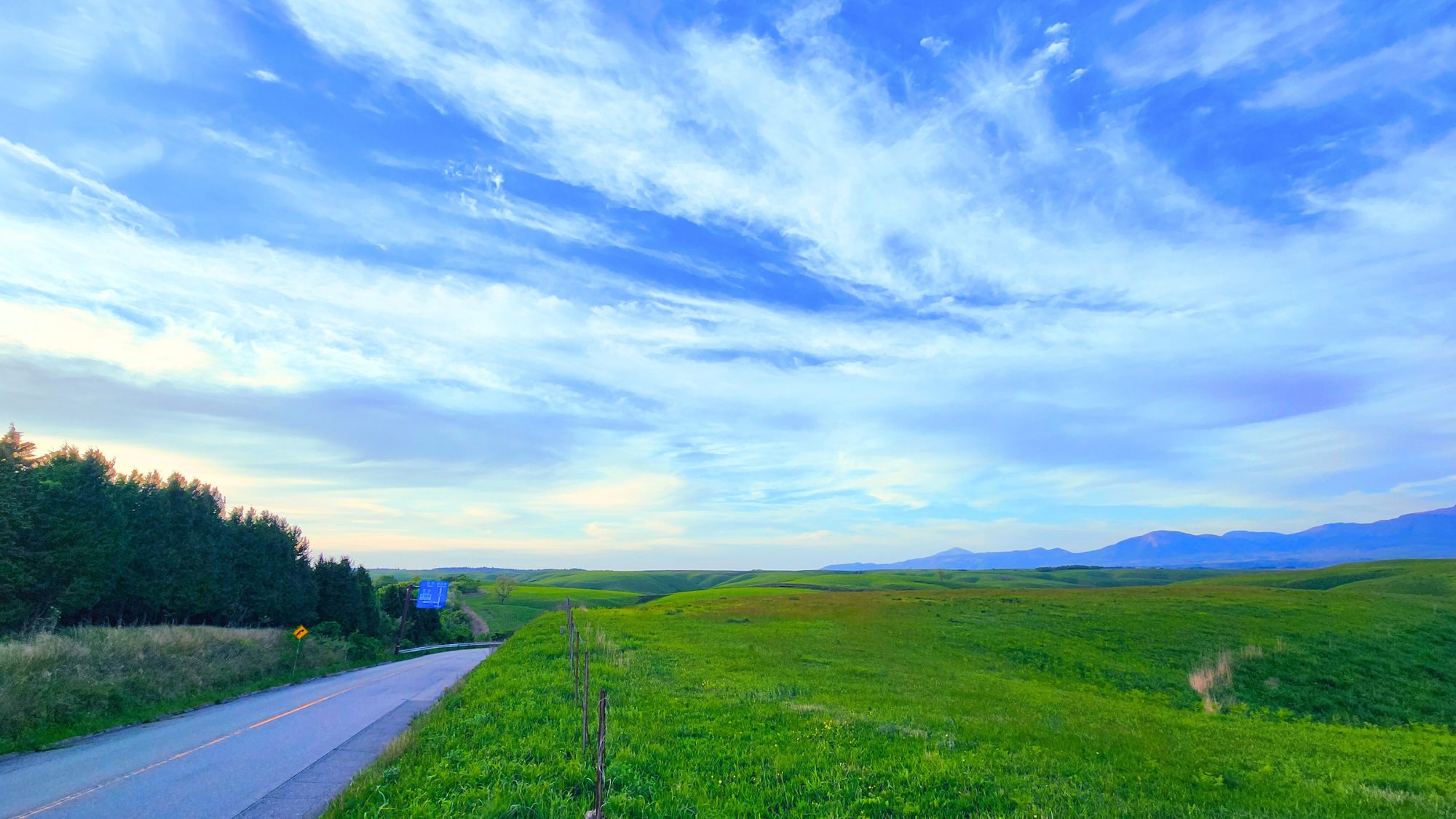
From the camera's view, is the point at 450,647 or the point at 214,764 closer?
the point at 214,764

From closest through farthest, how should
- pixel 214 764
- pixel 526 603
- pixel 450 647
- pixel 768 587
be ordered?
pixel 214 764, pixel 450 647, pixel 526 603, pixel 768 587

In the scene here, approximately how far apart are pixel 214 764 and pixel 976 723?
20393mm

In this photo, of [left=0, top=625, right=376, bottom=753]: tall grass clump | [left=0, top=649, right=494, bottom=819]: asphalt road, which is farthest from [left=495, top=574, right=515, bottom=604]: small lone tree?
[left=0, top=649, right=494, bottom=819]: asphalt road

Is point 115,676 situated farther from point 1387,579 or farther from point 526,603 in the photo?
point 526,603

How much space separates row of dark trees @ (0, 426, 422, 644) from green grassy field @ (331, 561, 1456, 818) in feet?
118

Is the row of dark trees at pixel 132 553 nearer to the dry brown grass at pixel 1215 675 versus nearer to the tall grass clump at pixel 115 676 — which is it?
the tall grass clump at pixel 115 676

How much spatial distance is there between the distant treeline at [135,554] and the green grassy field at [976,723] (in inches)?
1412

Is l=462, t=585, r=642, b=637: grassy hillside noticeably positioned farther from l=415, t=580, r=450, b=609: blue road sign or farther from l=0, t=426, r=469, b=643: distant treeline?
l=0, t=426, r=469, b=643: distant treeline

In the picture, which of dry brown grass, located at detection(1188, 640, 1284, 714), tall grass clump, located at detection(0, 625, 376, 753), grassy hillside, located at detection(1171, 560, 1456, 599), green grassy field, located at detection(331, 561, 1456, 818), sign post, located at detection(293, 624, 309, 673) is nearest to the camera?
green grassy field, located at detection(331, 561, 1456, 818)

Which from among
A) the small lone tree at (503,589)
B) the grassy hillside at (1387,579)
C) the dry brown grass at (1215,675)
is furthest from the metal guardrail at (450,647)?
the grassy hillside at (1387,579)

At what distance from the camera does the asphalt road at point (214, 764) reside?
12633 millimetres

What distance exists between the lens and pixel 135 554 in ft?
170

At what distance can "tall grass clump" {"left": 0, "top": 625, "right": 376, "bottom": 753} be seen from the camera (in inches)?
765

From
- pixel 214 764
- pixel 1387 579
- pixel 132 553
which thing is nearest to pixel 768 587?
pixel 1387 579
